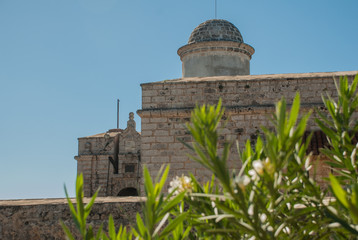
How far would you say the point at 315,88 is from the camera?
8.65 metres

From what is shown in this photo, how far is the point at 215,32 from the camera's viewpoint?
15.0 m

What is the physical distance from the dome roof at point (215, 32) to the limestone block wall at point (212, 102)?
238 inches

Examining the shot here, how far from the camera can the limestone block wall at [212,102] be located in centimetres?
862

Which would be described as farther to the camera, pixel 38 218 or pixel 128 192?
pixel 128 192

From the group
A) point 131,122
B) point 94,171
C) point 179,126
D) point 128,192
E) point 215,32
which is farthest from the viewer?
point 128,192

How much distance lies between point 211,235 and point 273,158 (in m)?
0.55

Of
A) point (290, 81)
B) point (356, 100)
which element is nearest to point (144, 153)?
point (290, 81)

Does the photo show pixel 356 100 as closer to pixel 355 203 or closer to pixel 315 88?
Answer: pixel 355 203

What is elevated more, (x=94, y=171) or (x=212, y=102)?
(x=212, y=102)

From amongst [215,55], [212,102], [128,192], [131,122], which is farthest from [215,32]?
[128,192]

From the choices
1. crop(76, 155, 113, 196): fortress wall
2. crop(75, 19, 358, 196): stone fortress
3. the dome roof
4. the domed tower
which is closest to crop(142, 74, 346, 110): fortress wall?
crop(75, 19, 358, 196): stone fortress

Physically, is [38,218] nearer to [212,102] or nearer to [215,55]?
[212,102]

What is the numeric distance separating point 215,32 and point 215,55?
3.48ft

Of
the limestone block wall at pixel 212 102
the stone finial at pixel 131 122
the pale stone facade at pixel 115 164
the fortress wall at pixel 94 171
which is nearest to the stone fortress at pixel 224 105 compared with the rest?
the limestone block wall at pixel 212 102
